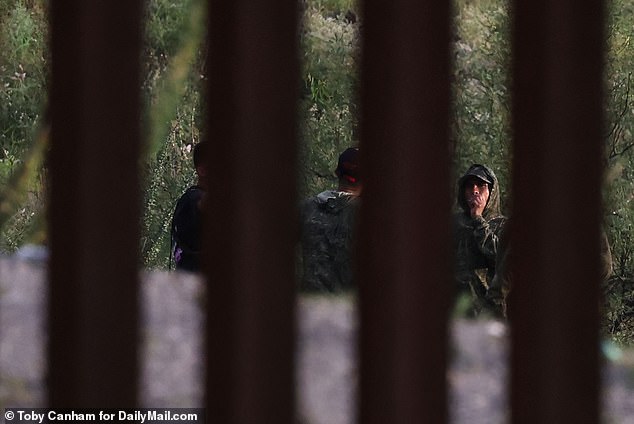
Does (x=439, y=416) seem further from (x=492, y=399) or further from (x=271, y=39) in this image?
(x=492, y=399)

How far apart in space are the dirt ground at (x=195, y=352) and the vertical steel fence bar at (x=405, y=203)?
1048 millimetres

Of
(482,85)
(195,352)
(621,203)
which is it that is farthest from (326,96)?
(195,352)

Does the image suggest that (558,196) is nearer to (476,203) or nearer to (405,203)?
(405,203)

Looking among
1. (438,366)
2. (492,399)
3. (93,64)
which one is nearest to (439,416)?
(438,366)

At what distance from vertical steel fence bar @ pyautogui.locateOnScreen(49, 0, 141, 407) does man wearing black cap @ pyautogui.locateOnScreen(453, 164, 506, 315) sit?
7.75 ft

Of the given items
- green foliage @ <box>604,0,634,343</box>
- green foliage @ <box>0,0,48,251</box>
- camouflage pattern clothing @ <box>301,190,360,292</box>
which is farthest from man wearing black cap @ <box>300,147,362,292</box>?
green foliage @ <box>0,0,48,251</box>

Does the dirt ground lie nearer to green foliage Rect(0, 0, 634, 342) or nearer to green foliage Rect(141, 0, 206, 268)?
green foliage Rect(0, 0, 634, 342)

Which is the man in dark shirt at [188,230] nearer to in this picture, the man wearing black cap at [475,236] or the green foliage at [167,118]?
the man wearing black cap at [475,236]

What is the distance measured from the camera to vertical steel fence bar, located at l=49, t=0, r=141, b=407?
727mm

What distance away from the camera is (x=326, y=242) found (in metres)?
2.98

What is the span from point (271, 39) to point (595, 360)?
311mm

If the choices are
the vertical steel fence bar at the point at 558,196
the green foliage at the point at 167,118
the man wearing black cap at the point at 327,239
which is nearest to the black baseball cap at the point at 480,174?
the man wearing black cap at the point at 327,239

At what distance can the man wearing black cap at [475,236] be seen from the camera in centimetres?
306

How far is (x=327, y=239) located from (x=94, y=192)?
2.26m
